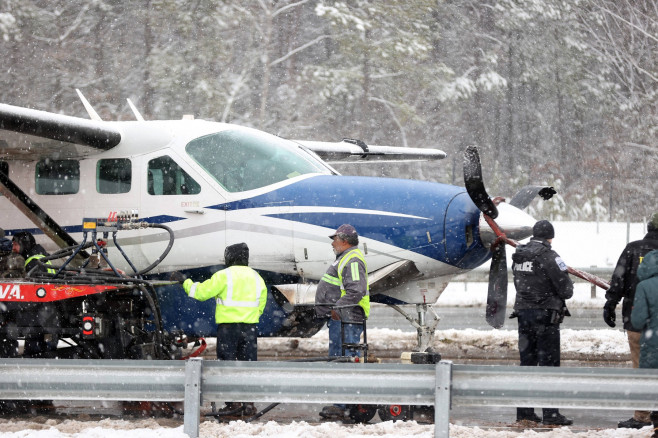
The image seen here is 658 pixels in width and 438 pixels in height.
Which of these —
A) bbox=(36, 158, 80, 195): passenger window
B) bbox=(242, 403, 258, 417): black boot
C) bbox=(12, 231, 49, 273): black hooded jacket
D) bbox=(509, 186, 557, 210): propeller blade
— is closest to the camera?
bbox=(242, 403, 258, 417): black boot

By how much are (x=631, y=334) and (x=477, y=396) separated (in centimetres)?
279

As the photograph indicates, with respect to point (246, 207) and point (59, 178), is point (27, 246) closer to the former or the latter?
point (59, 178)

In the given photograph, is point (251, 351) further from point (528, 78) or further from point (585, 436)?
point (528, 78)

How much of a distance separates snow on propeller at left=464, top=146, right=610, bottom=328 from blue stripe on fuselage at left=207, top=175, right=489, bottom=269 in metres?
0.16

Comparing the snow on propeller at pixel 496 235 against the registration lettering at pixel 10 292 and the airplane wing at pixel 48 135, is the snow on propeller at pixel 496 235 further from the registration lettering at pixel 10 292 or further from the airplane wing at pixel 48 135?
the registration lettering at pixel 10 292

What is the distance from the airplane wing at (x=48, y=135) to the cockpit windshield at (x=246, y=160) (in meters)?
0.93

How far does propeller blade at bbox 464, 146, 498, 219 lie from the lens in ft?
26.9

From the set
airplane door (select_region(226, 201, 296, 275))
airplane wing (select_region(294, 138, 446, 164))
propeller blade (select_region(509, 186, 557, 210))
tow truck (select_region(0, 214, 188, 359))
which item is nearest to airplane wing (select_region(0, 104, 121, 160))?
tow truck (select_region(0, 214, 188, 359))

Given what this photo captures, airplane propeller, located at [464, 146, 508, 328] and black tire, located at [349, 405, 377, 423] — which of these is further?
airplane propeller, located at [464, 146, 508, 328]

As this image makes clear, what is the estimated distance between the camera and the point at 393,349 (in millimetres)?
12180

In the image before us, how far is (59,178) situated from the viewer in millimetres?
9969

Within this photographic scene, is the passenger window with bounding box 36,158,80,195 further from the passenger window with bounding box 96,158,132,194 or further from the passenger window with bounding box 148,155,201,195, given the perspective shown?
the passenger window with bounding box 148,155,201,195

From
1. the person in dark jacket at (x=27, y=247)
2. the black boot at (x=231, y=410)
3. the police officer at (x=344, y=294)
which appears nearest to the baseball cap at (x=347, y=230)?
the police officer at (x=344, y=294)

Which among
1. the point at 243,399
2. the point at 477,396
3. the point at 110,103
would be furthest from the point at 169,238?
the point at 110,103
